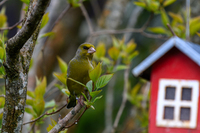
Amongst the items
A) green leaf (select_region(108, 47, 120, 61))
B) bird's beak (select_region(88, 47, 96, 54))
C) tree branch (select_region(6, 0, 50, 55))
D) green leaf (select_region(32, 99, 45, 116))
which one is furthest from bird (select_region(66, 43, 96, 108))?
green leaf (select_region(108, 47, 120, 61))

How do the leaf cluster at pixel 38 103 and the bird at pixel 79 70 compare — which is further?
the leaf cluster at pixel 38 103

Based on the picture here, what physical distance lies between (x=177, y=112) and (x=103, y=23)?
8.25ft

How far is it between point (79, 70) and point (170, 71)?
0.84 m

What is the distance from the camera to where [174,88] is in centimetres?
232

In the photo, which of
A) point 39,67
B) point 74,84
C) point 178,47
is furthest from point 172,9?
point 74,84

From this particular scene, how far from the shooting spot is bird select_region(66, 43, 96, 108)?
1798mm

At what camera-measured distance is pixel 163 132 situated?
228 cm

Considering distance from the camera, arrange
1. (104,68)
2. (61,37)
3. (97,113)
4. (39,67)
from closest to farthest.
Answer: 1. (104,68)
2. (39,67)
3. (61,37)
4. (97,113)

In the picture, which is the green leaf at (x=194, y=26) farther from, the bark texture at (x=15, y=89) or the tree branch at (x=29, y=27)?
the tree branch at (x=29, y=27)

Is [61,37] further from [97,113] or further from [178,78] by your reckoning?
[178,78]

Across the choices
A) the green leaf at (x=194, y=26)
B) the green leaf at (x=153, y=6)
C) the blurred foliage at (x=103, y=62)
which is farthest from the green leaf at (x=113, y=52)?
the green leaf at (x=194, y=26)

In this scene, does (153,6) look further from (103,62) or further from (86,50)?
(86,50)

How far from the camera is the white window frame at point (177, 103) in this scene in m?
2.22

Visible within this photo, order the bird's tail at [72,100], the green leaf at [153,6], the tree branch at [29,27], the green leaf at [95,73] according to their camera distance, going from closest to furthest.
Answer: the tree branch at [29,27] → the green leaf at [95,73] → the bird's tail at [72,100] → the green leaf at [153,6]
